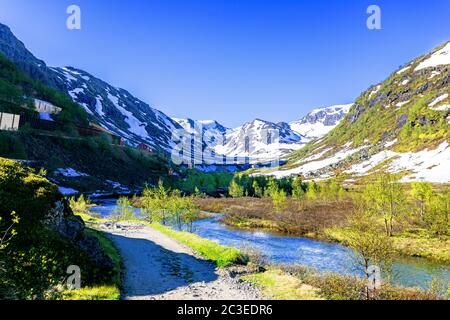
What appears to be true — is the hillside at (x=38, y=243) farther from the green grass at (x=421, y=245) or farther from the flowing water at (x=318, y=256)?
the green grass at (x=421, y=245)

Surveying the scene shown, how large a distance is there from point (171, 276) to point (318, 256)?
104 ft

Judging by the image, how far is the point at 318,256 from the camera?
52.6 meters

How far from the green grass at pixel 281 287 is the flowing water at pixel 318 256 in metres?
8.43

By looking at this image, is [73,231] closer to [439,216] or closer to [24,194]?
[24,194]

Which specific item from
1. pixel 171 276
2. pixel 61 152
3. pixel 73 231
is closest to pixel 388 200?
pixel 171 276

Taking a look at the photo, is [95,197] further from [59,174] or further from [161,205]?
[161,205]

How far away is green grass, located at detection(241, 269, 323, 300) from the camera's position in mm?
22578

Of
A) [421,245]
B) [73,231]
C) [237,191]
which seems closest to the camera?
[73,231]

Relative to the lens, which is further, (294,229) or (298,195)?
(298,195)

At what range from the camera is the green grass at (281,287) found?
2258 centimetres

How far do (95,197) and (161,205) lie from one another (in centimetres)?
6976
